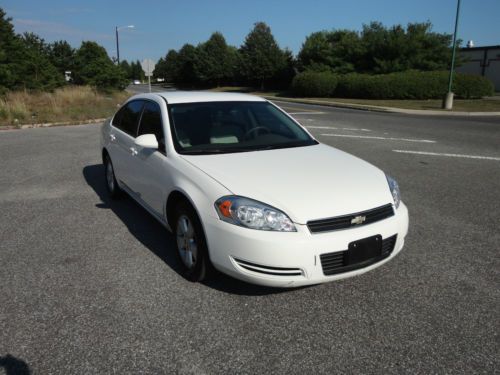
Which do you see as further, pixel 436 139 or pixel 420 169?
pixel 436 139

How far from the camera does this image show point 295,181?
3211 mm

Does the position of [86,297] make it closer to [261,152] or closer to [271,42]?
[261,152]

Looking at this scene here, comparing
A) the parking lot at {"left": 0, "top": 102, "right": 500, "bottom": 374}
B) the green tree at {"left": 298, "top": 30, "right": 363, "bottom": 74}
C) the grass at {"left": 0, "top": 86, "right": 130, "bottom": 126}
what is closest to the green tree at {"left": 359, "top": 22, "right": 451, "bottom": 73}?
the green tree at {"left": 298, "top": 30, "right": 363, "bottom": 74}

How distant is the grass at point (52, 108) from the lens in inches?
643

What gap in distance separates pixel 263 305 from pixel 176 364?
0.85m

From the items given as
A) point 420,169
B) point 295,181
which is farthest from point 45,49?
→ point 295,181

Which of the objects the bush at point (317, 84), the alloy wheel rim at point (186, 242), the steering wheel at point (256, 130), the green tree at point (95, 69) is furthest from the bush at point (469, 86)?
the alloy wheel rim at point (186, 242)

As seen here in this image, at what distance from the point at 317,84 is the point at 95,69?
18.1 metres

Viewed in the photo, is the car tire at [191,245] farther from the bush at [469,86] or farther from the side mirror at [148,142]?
the bush at [469,86]

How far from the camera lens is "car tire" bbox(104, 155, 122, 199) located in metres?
5.68

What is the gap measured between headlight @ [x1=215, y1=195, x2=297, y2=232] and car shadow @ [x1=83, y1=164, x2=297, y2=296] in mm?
734

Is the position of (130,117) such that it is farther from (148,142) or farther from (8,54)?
(8,54)

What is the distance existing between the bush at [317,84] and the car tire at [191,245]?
3469 centimetres

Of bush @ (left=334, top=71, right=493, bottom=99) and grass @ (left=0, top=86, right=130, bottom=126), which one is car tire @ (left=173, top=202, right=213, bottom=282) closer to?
grass @ (left=0, top=86, right=130, bottom=126)
